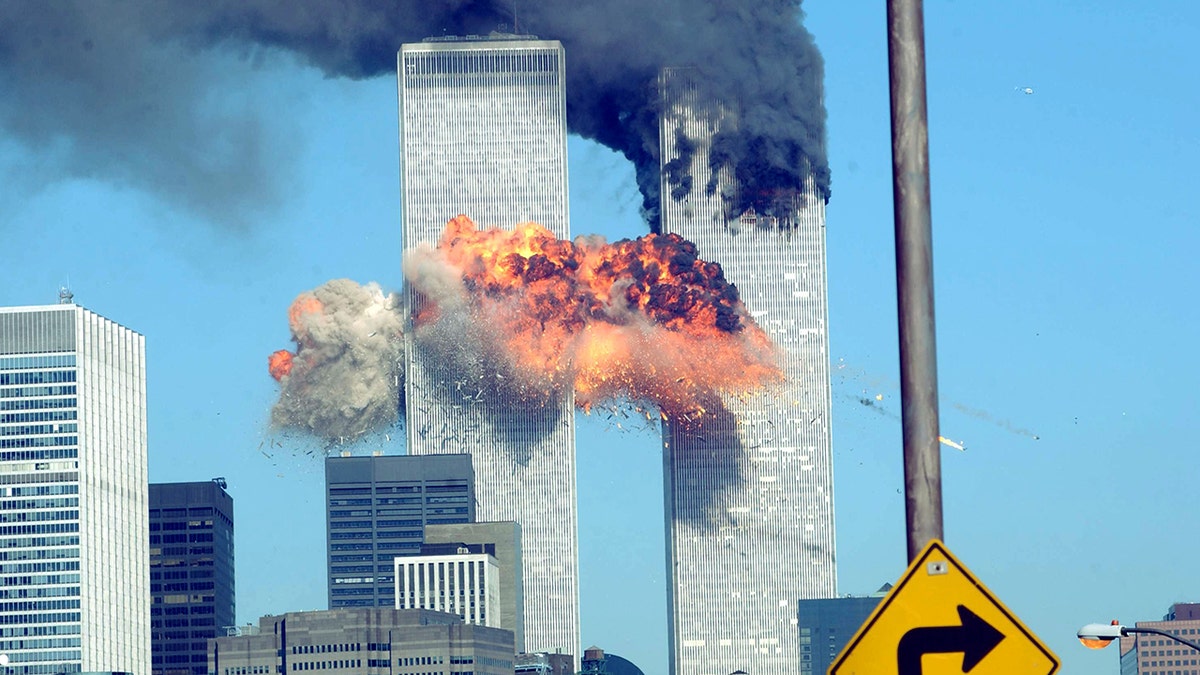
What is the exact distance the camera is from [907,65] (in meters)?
23.7

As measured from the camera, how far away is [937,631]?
21.9 meters

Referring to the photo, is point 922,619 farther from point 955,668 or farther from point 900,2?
point 900,2

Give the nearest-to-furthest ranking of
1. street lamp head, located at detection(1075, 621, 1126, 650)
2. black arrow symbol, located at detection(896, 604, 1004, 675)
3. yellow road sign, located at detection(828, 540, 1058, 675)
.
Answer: yellow road sign, located at detection(828, 540, 1058, 675), black arrow symbol, located at detection(896, 604, 1004, 675), street lamp head, located at detection(1075, 621, 1126, 650)

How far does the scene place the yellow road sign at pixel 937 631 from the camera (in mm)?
21609

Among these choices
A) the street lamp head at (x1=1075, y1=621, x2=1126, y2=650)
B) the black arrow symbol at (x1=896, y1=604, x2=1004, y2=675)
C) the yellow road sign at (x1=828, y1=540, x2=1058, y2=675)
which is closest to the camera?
the yellow road sign at (x1=828, y1=540, x2=1058, y2=675)

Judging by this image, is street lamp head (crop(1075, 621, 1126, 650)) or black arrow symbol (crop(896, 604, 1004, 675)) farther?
street lamp head (crop(1075, 621, 1126, 650))

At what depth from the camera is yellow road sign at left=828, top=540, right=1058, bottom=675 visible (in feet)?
70.9

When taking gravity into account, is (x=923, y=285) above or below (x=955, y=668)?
above

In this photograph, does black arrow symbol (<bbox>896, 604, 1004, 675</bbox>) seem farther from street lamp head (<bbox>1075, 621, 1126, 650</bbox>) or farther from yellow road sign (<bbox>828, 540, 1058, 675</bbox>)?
street lamp head (<bbox>1075, 621, 1126, 650</bbox>)

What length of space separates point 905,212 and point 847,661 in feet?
13.2

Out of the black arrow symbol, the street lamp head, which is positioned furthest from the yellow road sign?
the street lamp head

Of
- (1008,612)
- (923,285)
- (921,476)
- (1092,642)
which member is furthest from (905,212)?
(1092,642)

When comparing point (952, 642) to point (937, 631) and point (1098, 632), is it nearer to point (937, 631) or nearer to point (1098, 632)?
point (937, 631)

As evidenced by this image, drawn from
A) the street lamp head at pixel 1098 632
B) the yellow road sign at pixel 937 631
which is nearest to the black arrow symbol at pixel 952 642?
the yellow road sign at pixel 937 631
